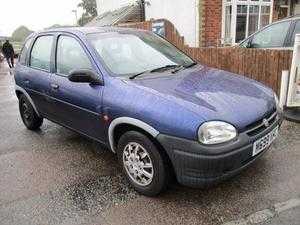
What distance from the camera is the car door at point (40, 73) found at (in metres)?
5.04

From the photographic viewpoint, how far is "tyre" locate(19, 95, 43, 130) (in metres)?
5.88

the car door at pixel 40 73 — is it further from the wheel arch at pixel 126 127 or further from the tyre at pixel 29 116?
the wheel arch at pixel 126 127

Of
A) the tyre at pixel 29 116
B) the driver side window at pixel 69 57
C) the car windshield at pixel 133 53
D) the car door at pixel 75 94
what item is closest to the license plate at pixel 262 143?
the car windshield at pixel 133 53

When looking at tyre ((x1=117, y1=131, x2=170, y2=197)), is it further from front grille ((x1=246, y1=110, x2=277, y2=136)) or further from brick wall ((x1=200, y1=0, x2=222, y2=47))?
brick wall ((x1=200, y1=0, x2=222, y2=47))

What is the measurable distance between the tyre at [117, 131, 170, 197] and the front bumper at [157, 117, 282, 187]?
0.17 m

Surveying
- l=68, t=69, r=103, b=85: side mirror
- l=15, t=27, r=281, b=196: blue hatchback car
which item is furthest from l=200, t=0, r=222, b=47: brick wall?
l=68, t=69, r=103, b=85: side mirror

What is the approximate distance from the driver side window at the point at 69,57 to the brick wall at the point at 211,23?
28.4 feet

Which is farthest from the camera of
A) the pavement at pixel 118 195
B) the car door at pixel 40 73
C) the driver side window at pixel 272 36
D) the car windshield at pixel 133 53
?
the driver side window at pixel 272 36

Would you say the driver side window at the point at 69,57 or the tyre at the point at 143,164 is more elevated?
the driver side window at the point at 69,57

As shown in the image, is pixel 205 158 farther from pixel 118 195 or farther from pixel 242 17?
pixel 242 17

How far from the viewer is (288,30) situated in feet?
22.6

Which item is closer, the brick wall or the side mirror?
the side mirror

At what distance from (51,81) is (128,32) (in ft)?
4.05

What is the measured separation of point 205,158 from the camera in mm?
3104
